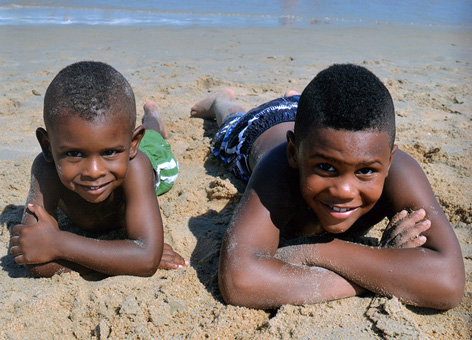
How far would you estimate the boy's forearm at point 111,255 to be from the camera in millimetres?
2309

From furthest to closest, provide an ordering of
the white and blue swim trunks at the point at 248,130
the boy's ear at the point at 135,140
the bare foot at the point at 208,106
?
the bare foot at the point at 208,106, the white and blue swim trunks at the point at 248,130, the boy's ear at the point at 135,140

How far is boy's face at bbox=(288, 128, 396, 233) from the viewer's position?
76.3 inches

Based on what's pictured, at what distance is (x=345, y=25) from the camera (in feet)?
39.9

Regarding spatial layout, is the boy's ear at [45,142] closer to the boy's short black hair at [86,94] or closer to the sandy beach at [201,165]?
the boy's short black hair at [86,94]

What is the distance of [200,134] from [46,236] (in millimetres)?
2264

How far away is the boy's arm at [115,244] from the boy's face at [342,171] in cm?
82

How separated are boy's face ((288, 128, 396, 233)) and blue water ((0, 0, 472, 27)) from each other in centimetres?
963

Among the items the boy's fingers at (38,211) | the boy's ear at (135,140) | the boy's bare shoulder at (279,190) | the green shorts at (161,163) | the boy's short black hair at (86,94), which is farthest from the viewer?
the green shorts at (161,163)

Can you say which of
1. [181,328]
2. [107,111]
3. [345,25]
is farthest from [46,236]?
[345,25]

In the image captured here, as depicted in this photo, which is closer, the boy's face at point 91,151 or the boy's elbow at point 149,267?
the boy's face at point 91,151

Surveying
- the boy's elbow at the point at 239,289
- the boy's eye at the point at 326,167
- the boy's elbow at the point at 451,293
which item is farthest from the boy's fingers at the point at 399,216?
the boy's elbow at the point at 239,289

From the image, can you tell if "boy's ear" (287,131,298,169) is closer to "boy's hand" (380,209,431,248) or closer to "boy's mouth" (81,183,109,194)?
"boy's hand" (380,209,431,248)

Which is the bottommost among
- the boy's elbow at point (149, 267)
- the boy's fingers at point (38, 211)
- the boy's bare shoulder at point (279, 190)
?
the boy's elbow at point (149, 267)

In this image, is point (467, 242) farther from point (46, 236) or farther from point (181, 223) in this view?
point (46, 236)
